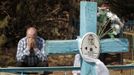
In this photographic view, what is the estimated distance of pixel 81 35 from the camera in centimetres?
451

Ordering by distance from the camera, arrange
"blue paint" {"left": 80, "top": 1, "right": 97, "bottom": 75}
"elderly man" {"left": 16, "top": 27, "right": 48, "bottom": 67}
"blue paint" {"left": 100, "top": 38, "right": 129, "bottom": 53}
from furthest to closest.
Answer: "elderly man" {"left": 16, "top": 27, "right": 48, "bottom": 67} → "blue paint" {"left": 100, "top": 38, "right": 129, "bottom": 53} → "blue paint" {"left": 80, "top": 1, "right": 97, "bottom": 75}

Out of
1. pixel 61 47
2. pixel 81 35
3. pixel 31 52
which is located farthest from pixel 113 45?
pixel 31 52

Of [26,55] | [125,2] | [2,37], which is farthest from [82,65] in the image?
[125,2]

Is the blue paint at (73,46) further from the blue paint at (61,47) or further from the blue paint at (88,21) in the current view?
the blue paint at (88,21)

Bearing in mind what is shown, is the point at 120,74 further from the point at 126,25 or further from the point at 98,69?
the point at 98,69

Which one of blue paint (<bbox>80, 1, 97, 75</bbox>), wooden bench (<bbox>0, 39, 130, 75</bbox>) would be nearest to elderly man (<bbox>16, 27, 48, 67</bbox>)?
wooden bench (<bbox>0, 39, 130, 75</bbox>)

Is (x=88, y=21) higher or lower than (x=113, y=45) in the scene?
higher

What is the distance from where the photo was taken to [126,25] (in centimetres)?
1477

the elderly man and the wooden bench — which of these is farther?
the elderly man

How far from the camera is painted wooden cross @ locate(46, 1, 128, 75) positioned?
4.40m

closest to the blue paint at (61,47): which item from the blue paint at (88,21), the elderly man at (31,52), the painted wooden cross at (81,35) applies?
the painted wooden cross at (81,35)

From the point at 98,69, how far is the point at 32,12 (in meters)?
10.1

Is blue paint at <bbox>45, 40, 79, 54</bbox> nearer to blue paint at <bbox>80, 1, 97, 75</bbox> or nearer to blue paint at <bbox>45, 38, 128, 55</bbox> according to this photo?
blue paint at <bbox>45, 38, 128, 55</bbox>

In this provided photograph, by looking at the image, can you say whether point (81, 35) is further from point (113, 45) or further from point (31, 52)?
point (31, 52)
